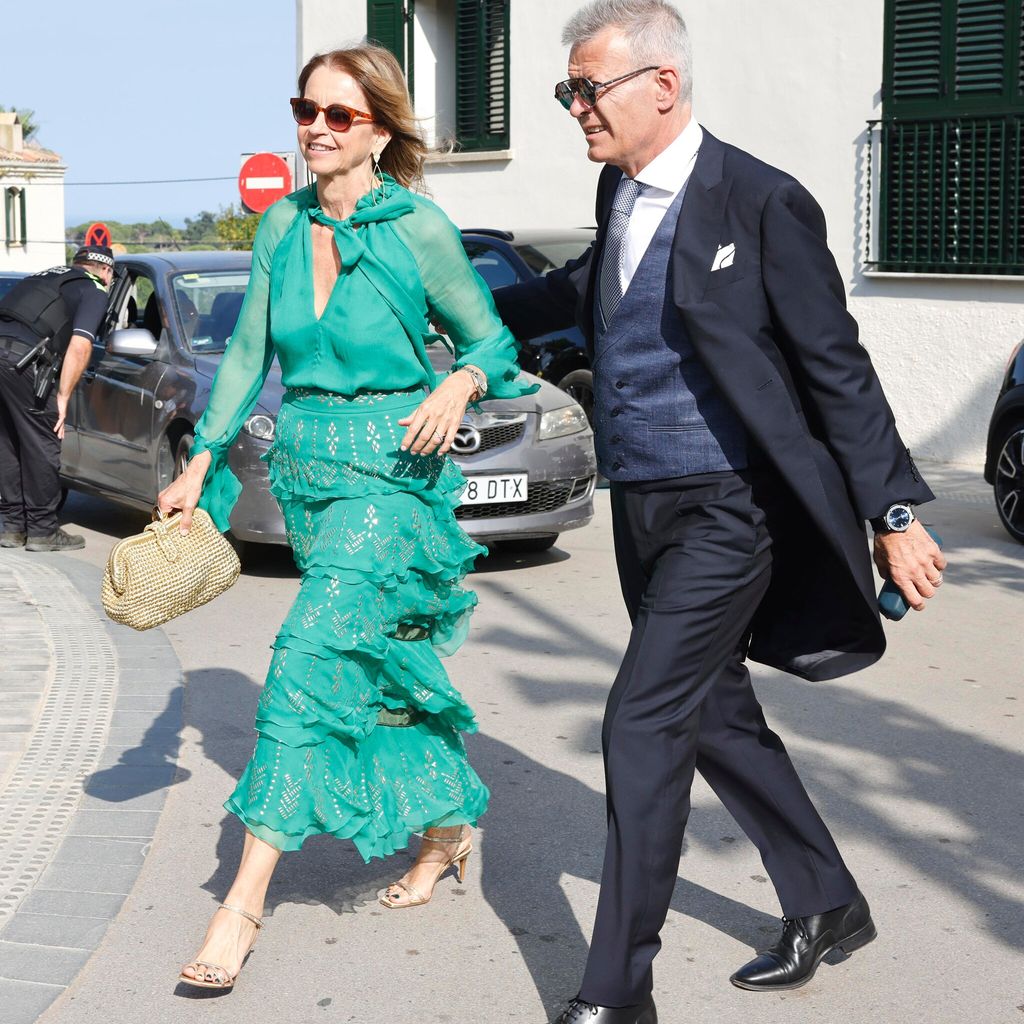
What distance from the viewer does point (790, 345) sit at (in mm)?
3502

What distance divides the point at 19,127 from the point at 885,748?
3253 inches

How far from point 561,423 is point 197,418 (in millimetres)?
1972

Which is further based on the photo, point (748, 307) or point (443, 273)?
point (443, 273)

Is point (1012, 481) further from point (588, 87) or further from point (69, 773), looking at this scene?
point (588, 87)

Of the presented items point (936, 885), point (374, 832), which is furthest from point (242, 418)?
point (936, 885)

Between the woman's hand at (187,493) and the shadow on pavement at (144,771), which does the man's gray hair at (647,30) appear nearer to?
the woman's hand at (187,493)

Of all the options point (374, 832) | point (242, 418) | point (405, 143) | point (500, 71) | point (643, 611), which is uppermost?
point (500, 71)

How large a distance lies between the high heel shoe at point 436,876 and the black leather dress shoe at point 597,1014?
3.16 feet

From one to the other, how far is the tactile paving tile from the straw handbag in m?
0.87

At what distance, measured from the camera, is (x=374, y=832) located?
13.4ft

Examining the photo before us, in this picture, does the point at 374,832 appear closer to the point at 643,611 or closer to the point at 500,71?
the point at 643,611

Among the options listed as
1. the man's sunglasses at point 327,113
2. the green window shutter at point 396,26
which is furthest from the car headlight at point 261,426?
the green window shutter at point 396,26

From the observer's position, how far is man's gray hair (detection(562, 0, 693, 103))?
3.54m

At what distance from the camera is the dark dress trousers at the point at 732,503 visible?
3451 mm
